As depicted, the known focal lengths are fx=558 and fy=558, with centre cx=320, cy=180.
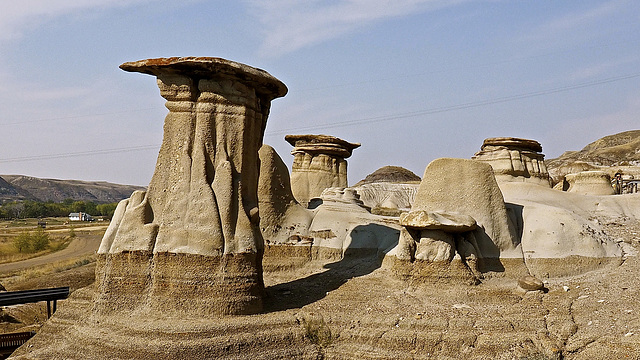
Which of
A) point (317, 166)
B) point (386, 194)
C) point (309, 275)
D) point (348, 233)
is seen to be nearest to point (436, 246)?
point (309, 275)

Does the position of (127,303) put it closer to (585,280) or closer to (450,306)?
(450,306)

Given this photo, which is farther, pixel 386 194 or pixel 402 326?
pixel 386 194

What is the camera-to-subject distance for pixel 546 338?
10.0 metres

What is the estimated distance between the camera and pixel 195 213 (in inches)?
452

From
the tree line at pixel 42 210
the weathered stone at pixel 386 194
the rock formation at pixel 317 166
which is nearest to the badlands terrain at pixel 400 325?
the rock formation at pixel 317 166

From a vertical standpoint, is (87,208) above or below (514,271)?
above

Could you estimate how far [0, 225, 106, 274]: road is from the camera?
114 feet

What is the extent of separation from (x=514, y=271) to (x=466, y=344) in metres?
3.74

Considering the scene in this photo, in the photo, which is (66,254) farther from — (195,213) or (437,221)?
(437,221)

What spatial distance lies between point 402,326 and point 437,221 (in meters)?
2.84

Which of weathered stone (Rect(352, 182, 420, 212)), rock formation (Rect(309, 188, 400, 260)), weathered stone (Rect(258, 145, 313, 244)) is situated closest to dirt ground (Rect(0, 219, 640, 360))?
rock formation (Rect(309, 188, 400, 260))

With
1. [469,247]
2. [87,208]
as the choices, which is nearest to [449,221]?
[469,247]

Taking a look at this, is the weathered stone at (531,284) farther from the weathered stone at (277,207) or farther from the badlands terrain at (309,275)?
the weathered stone at (277,207)

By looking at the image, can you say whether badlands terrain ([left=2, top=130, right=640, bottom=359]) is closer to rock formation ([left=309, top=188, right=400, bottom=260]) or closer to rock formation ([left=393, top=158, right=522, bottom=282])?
rock formation ([left=393, top=158, right=522, bottom=282])
